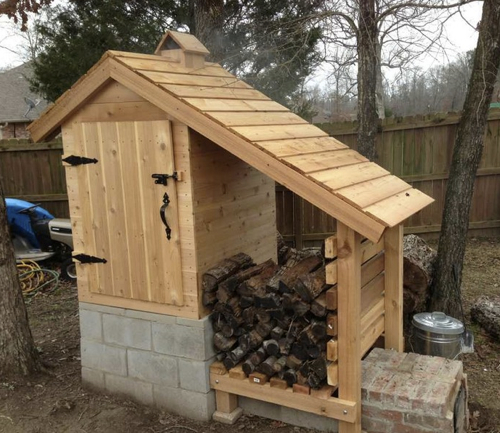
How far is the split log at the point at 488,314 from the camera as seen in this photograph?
15.5 ft

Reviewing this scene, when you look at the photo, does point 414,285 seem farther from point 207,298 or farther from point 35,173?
point 35,173

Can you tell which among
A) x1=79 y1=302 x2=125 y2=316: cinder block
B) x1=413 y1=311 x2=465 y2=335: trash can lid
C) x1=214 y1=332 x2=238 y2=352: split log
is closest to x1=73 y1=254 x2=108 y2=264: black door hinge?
x1=79 y1=302 x2=125 y2=316: cinder block

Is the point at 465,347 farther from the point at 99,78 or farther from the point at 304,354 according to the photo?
the point at 99,78

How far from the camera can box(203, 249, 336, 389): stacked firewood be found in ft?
10.7

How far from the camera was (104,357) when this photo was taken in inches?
159

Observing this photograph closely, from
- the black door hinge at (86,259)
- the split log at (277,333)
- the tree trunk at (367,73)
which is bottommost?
the split log at (277,333)

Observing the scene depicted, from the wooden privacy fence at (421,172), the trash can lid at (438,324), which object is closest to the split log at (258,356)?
the trash can lid at (438,324)

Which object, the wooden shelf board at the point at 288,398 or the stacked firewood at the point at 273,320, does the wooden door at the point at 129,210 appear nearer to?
the stacked firewood at the point at 273,320

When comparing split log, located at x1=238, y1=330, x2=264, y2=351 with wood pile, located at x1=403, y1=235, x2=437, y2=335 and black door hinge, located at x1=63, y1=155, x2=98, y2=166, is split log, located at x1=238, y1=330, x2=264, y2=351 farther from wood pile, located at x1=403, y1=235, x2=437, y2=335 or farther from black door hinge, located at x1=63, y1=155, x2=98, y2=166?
wood pile, located at x1=403, y1=235, x2=437, y2=335

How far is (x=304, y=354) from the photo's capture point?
3340 millimetres

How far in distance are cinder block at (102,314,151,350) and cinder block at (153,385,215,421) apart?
36cm

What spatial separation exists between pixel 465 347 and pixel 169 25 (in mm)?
7703

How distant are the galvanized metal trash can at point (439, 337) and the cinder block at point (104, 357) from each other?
2.35m

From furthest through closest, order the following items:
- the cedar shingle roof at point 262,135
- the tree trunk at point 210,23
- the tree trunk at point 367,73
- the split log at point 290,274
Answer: the tree trunk at point 210,23
the tree trunk at point 367,73
the split log at point 290,274
the cedar shingle roof at point 262,135
